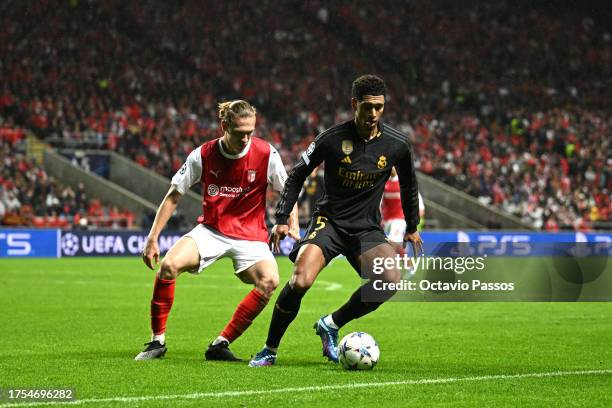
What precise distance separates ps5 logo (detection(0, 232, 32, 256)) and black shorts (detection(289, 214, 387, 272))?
805 inches

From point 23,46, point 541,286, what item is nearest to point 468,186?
point 23,46

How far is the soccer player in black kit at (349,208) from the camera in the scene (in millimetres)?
7680

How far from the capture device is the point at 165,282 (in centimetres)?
813

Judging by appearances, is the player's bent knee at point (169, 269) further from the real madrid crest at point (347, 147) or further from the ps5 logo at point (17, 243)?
the ps5 logo at point (17, 243)

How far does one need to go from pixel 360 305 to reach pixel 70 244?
68.7ft

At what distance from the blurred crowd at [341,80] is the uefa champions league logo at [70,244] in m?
6.48

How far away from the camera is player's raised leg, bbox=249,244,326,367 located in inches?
300

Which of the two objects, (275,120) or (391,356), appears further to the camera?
(275,120)

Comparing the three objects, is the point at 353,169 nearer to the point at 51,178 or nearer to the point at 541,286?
the point at 541,286

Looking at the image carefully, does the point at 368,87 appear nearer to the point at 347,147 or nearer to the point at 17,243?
the point at 347,147

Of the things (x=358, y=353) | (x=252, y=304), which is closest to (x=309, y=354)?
(x=252, y=304)

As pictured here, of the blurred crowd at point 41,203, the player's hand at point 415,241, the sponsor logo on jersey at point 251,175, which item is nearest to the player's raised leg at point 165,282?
the sponsor logo on jersey at point 251,175

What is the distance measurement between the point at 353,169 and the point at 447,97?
36.3 meters

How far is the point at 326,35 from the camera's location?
4591 centimetres
